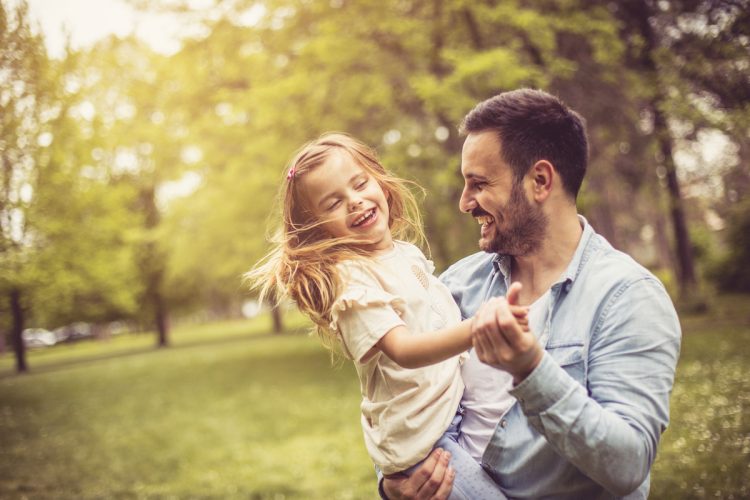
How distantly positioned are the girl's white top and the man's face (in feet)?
1.33

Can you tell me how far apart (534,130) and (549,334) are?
0.83 meters

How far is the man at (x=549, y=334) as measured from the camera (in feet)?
5.51

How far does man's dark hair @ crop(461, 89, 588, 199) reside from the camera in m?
2.37

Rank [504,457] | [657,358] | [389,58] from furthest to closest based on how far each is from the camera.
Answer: [389,58] < [504,457] < [657,358]

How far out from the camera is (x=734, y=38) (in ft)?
19.6

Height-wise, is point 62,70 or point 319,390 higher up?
point 62,70

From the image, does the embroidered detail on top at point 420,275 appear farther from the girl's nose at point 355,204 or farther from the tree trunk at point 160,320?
the tree trunk at point 160,320

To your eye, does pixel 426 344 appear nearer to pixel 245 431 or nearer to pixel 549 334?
pixel 549 334

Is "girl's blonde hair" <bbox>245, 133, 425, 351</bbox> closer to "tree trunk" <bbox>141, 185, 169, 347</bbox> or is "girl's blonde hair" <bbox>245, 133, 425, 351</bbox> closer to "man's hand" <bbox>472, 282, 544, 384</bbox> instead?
"man's hand" <bbox>472, 282, 544, 384</bbox>

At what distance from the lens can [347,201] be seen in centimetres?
249

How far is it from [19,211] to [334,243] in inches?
327

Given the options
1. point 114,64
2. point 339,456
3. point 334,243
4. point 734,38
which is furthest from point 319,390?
point 114,64

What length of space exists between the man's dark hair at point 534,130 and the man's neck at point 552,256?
169 mm

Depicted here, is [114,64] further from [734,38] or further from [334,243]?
Result: [334,243]
